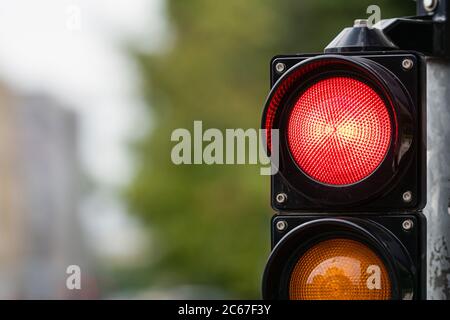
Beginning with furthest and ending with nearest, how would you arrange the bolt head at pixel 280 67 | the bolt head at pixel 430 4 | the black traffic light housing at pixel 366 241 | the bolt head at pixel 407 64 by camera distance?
the bolt head at pixel 430 4 < the bolt head at pixel 280 67 < the bolt head at pixel 407 64 < the black traffic light housing at pixel 366 241

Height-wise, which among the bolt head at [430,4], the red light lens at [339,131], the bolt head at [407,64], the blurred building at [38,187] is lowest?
the blurred building at [38,187]

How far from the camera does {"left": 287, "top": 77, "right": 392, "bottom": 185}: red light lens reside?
11.6 ft

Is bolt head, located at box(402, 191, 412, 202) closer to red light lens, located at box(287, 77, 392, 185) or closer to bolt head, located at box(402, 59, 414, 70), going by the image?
red light lens, located at box(287, 77, 392, 185)

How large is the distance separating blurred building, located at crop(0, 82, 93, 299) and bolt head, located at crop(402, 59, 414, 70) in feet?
116

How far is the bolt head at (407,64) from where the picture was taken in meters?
3.53

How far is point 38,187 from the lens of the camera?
44.4 meters

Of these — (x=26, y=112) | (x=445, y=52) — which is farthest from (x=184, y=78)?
(x=26, y=112)

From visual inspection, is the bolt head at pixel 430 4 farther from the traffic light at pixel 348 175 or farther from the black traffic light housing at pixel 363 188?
the traffic light at pixel 348 175

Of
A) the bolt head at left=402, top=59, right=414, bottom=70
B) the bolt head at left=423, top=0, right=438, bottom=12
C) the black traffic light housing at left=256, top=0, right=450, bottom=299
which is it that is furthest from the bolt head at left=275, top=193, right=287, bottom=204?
the bolt head at left=423, top=0, right=438, bottom=12

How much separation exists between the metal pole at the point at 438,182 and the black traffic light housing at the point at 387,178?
0.31 ft

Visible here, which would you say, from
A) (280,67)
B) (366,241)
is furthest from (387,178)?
(280,67)

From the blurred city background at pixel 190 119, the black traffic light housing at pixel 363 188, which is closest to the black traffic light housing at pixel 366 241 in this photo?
the black traffic light housing at pixel 363 188
